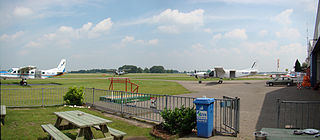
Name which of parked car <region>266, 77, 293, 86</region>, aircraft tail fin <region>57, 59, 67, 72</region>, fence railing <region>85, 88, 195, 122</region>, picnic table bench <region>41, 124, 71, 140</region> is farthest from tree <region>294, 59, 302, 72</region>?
picnic table bench <region>41, 124, 71, 140</region>

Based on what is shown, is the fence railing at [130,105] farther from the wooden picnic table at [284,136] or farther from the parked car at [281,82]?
the parked car at [281,82]

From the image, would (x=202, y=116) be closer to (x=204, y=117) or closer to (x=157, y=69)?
(x=204, y=117)

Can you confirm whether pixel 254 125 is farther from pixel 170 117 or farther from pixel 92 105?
pixel 92 105

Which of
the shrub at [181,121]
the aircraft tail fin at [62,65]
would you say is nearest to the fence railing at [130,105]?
the shrub at [181,121]

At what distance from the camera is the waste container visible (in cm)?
623

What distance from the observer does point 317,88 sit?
955 inches

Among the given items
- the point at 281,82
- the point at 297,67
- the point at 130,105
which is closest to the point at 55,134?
the point at 130,105

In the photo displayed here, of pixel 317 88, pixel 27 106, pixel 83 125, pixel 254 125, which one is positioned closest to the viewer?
pixel 83 125

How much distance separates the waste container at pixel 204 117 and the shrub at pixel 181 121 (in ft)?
1.18

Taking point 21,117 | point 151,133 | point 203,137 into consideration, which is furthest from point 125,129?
point 21,117

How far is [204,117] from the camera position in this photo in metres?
6.29

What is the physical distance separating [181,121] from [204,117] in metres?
0.75

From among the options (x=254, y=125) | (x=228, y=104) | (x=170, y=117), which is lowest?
(x=254, y=125)

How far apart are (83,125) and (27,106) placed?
7.86m
